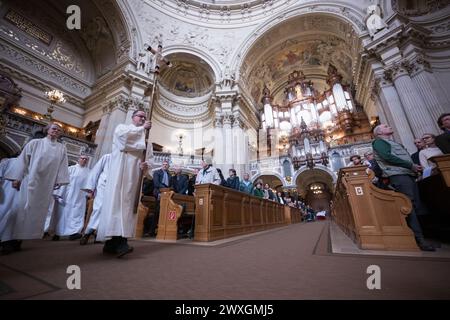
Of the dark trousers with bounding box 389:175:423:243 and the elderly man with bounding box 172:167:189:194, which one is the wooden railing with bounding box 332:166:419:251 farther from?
the elderly man with bounding box 172:167:189:194

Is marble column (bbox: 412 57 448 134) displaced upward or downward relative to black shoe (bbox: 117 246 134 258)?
upward

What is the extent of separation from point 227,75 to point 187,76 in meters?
3.53

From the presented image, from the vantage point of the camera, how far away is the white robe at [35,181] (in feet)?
8.31

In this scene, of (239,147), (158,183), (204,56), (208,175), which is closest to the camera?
(158,183)

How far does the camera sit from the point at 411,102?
25.2 ft

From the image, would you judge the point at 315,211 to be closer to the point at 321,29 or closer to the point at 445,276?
the point at 321,29

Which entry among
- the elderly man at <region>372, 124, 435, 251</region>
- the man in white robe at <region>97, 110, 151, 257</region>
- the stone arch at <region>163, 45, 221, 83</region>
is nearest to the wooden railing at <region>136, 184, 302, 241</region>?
the man in white robe at <region>97, 110, 151, 257</region>

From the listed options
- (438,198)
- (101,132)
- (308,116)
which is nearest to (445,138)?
(438,198)

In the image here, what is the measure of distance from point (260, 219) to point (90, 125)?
10.5 m

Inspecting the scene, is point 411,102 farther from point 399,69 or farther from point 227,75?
point 227,75

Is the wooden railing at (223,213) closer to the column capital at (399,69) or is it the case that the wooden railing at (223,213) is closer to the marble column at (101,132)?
the marble column at (101,132)

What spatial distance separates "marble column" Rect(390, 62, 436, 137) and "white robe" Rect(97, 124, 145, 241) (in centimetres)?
941

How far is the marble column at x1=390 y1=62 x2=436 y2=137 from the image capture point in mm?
7176

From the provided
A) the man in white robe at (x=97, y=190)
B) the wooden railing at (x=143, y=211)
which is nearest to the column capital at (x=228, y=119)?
the wooden railing at (x=143, y=211)
